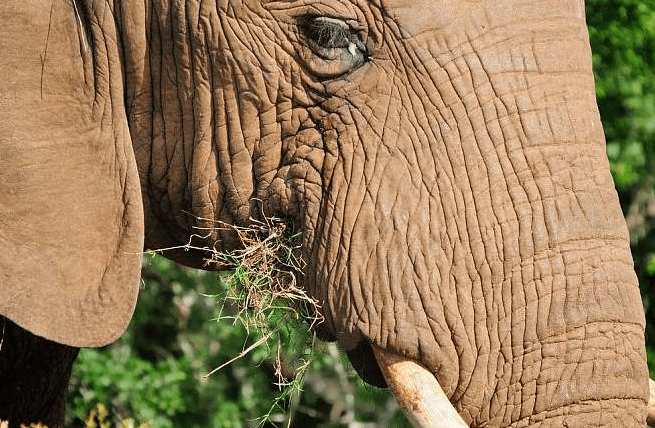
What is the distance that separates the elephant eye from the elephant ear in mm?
523

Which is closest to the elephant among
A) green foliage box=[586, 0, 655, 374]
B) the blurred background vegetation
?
the blurred background vegetation

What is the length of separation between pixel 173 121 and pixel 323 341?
681 millimetres

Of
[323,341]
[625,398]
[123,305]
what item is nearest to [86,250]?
[123,305]

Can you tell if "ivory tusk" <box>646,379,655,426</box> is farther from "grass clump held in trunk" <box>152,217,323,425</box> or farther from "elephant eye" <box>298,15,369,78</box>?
"elephant eye" <box>298,15,369,78</box>

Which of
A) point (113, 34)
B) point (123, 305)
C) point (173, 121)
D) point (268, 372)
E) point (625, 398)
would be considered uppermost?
point (113, 34)

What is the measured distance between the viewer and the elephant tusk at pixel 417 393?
10.1ft

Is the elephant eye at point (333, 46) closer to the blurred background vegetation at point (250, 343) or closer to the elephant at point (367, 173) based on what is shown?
the elephant at point (367, 173)

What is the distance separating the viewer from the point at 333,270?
3354mm

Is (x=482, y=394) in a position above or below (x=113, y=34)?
below

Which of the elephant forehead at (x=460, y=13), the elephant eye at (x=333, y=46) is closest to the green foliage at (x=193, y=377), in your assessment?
the elephant eye at (x=333, y=46)

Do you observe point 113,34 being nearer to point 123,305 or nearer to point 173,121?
point 173,121

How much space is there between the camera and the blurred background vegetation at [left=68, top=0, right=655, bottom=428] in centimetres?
606

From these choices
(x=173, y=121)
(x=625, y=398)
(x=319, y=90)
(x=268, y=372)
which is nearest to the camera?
(x=625, y=398)

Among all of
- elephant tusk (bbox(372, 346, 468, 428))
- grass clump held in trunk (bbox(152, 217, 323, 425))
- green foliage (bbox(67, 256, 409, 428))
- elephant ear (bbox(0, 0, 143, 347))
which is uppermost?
elephant ear (bbox(0, 0, 143, 347))
